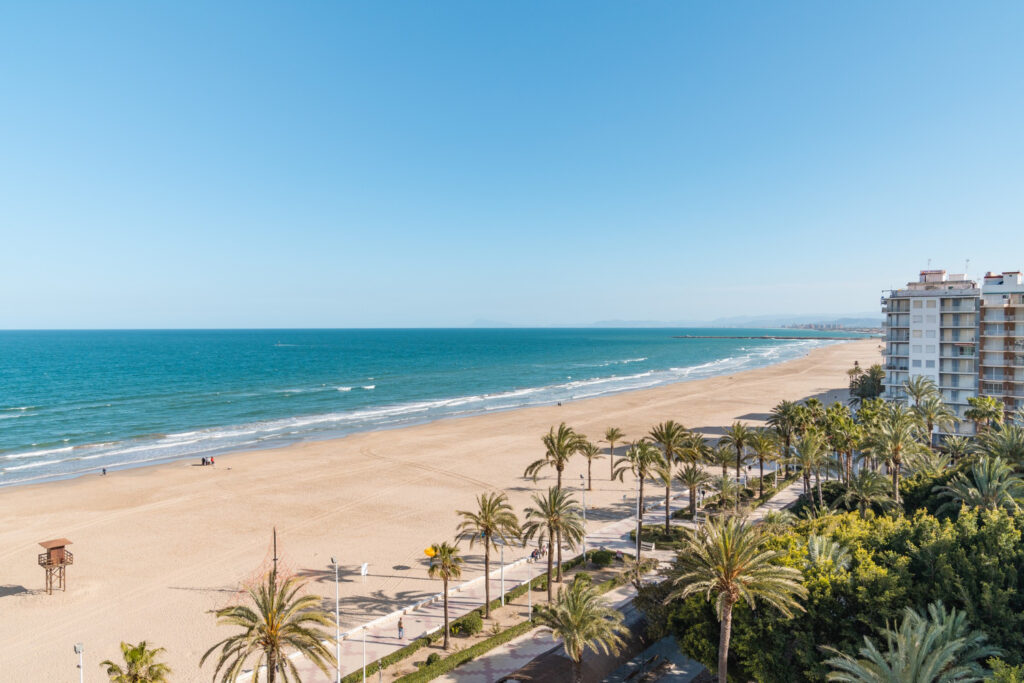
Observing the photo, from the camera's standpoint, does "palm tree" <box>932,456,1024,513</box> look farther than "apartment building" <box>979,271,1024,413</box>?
No

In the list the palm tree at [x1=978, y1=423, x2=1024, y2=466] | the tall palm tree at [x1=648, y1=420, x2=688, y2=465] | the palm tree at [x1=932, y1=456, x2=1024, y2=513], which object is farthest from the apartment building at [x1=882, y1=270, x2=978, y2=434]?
the tall palm tree at [x1=648, y1=420, x2=688, y2=465]

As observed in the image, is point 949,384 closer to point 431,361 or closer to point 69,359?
point 431,361

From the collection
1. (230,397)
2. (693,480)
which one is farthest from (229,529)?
(230,397)

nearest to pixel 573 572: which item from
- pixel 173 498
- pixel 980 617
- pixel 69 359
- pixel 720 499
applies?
pixel 720 499

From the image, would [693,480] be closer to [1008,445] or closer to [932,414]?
[1008,445]

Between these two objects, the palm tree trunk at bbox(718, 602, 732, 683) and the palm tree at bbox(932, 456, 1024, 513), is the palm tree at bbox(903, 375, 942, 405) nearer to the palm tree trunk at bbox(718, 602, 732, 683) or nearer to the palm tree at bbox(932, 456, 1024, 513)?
the palm tree at bbox(932, 456, 1024, 513)

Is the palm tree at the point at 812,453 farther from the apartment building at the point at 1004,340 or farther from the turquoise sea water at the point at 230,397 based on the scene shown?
the turquoise sea water at the point at 230,397
